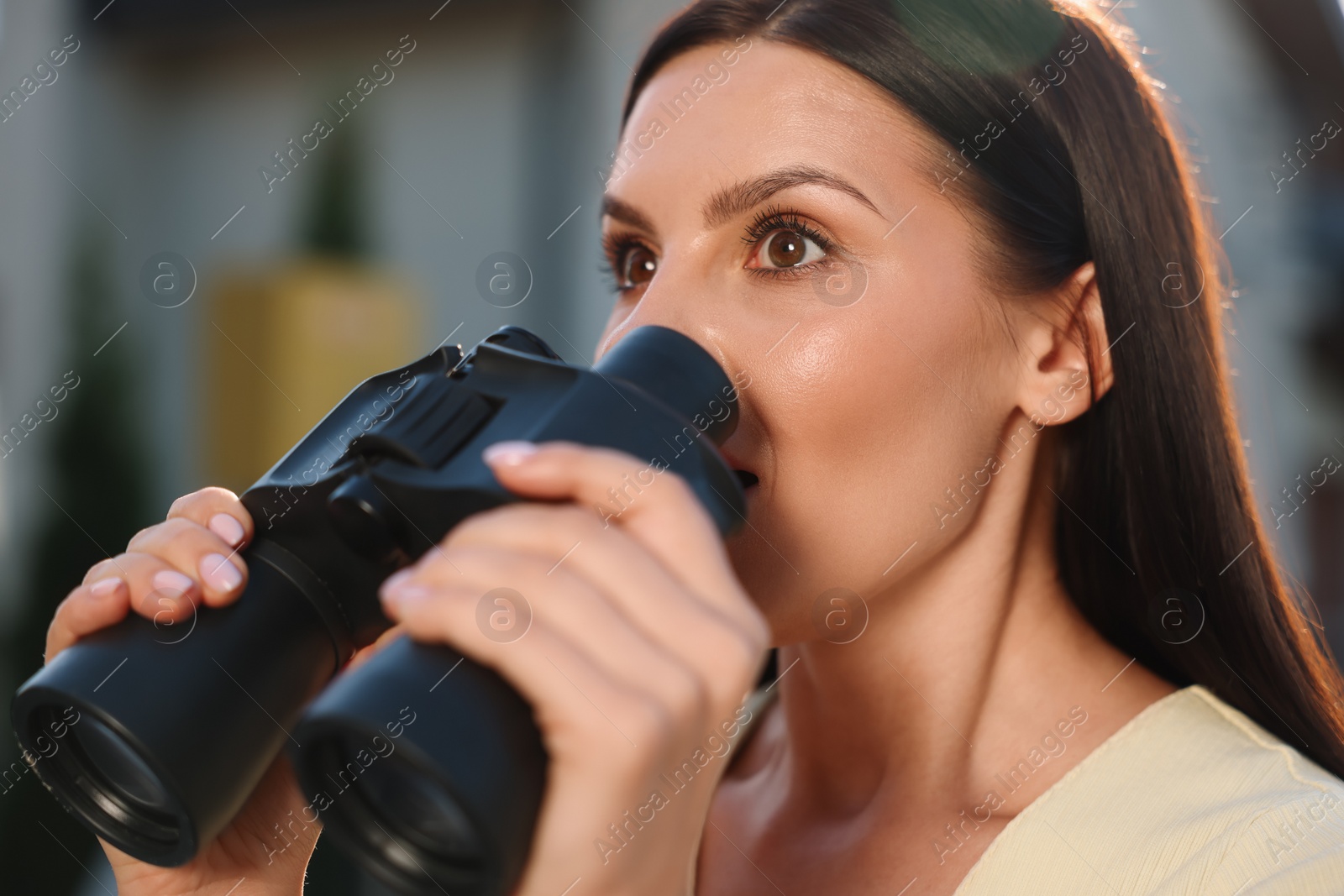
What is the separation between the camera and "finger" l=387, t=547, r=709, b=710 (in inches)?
23.3

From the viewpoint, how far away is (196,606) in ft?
2.56

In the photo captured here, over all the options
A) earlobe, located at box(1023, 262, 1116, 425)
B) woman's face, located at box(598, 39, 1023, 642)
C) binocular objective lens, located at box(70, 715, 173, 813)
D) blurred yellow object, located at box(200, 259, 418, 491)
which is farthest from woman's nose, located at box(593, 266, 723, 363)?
blurred yellow object, located at box(200, 259, 418, 491)

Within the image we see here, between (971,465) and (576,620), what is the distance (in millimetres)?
660

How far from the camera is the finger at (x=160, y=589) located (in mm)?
770

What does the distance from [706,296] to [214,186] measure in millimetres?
6442

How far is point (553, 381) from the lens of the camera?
751mm

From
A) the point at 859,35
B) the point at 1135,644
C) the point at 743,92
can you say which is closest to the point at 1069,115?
the point at 859,35

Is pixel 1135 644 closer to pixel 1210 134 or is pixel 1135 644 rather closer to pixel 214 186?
pixel 1210 134

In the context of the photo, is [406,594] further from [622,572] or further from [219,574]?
[219,574]

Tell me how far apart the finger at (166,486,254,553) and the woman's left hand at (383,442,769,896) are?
27 centimetres

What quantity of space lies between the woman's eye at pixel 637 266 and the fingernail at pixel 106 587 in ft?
2.25

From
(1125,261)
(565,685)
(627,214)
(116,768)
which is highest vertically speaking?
(627,214)

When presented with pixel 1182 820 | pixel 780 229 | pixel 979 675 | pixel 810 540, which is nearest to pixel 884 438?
pixel 810 540

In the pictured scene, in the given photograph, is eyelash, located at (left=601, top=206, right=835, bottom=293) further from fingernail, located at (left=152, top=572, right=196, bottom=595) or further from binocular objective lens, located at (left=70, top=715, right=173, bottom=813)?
binocular objective lens, located at (left=70, top=715, right=173, bottom=813)
